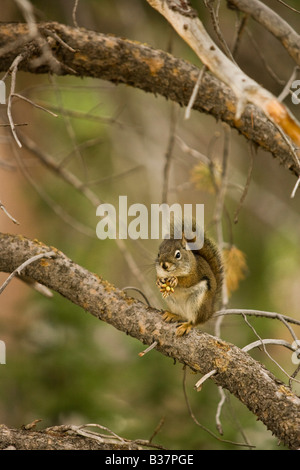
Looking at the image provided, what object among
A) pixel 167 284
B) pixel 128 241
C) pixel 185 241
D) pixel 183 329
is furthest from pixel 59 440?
pixel 128 241

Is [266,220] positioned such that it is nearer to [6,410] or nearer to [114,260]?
[114,260]

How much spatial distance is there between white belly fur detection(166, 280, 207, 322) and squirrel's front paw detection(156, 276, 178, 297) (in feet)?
0.20

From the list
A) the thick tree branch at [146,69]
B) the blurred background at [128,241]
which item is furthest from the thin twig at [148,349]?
the thick tree branch at [146,69]

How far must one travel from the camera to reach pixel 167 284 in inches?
91.6

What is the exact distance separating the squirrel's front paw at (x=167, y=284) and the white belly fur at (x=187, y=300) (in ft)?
0.20

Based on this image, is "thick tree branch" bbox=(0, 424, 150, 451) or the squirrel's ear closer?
"thick tree branch" bbox=(0, 424, 150, 451)

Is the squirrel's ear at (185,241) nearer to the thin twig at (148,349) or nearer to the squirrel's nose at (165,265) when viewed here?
the squirrel's nose at (165,265)

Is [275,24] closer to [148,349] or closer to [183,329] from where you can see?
[183,329]

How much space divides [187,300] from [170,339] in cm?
25

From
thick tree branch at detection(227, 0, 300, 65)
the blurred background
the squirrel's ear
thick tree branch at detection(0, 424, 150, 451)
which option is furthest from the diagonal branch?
thick tree branch at detection(0, 424, 150, 451)

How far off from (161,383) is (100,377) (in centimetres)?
35

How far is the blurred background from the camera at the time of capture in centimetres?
336

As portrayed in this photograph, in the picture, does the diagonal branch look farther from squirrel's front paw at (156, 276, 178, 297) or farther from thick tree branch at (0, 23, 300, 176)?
squirrel's front paw at (156, 276, 178, 297)

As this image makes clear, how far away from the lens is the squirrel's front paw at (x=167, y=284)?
232cm
